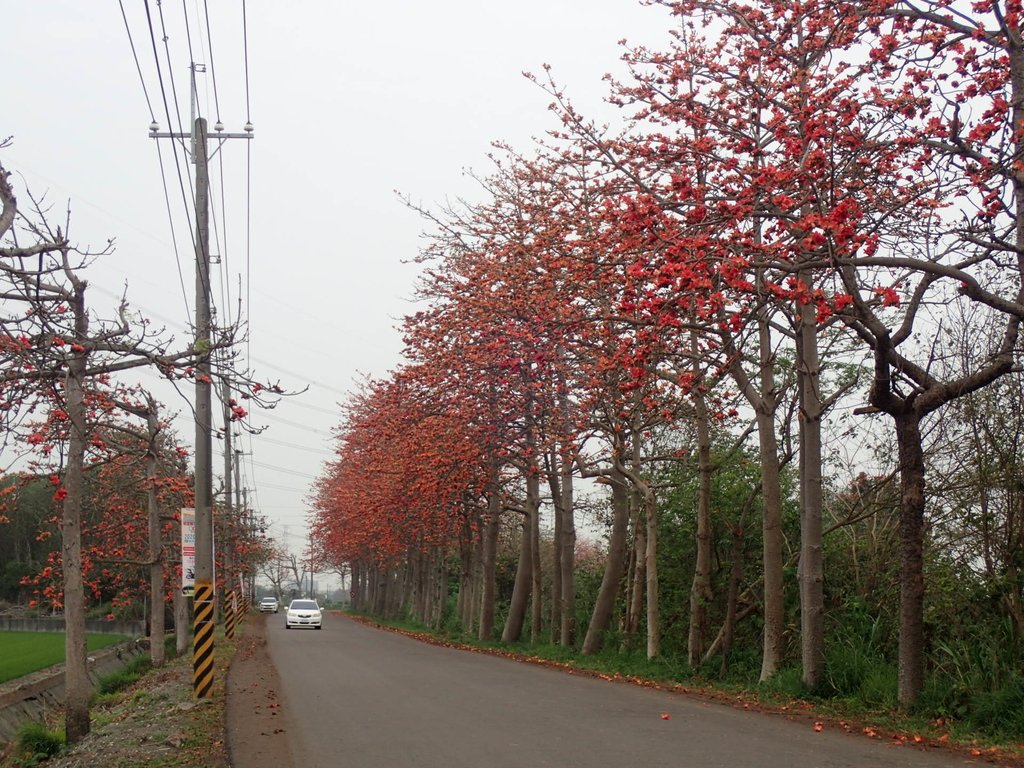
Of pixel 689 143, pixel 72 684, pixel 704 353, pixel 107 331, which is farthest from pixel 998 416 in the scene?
pixel 72 684

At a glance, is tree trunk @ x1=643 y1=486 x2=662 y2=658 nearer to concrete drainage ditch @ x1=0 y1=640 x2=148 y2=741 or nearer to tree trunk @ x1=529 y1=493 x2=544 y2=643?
tree trunk @ x1=529 y1=493 x2=544 y2=643

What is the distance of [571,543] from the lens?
27234 mm

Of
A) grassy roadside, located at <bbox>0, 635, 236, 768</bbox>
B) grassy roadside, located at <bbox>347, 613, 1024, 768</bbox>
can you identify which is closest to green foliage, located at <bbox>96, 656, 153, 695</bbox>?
grassy roadside, located at <bbox>0, 635, 236, 768</bbox>

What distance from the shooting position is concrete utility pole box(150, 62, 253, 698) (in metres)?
16.3

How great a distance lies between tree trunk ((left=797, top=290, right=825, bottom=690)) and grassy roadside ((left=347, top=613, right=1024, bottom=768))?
24.9 inches

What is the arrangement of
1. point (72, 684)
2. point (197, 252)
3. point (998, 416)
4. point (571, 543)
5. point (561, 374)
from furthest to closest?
point (571, 543), point (561, 374), point (197, 252), point (72, 684), point (998, 416)

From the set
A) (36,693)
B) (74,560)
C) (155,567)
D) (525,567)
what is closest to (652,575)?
(525,567)

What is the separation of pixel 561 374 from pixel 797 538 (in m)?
5.20

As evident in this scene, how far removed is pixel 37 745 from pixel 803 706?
10819 mm

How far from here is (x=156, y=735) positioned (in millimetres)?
12211

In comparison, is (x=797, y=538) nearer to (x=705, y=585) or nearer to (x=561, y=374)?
(x=705, y=585)

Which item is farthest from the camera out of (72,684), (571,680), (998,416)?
(571,680)

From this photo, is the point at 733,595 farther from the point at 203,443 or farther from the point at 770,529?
the point at 203,443

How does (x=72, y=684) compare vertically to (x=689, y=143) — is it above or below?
below
